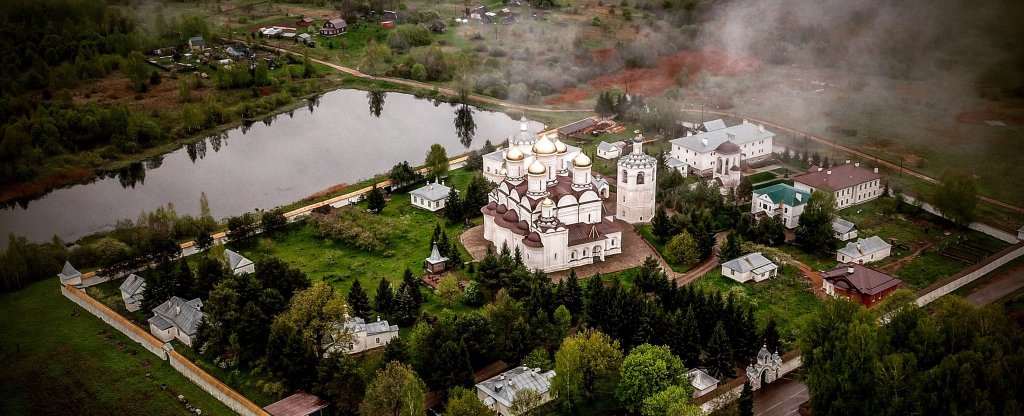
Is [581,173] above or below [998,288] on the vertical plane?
above

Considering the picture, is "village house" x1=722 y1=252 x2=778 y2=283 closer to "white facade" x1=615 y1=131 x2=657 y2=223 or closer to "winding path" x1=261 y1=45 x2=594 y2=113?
"white facade" x1=615 y1=131 x2=657 y2=223

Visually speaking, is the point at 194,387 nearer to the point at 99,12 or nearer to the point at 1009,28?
the point at 1009,28

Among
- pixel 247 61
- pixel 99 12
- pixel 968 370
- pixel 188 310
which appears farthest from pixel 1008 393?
pixel 99 12

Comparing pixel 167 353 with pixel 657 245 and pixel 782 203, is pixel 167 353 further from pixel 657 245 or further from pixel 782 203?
pixel 782 203

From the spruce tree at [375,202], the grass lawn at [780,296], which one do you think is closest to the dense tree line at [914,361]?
the grass lawn at [780,296]

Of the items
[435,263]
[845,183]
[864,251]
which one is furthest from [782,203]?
[435,263]

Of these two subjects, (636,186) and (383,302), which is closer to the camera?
(383,302)
